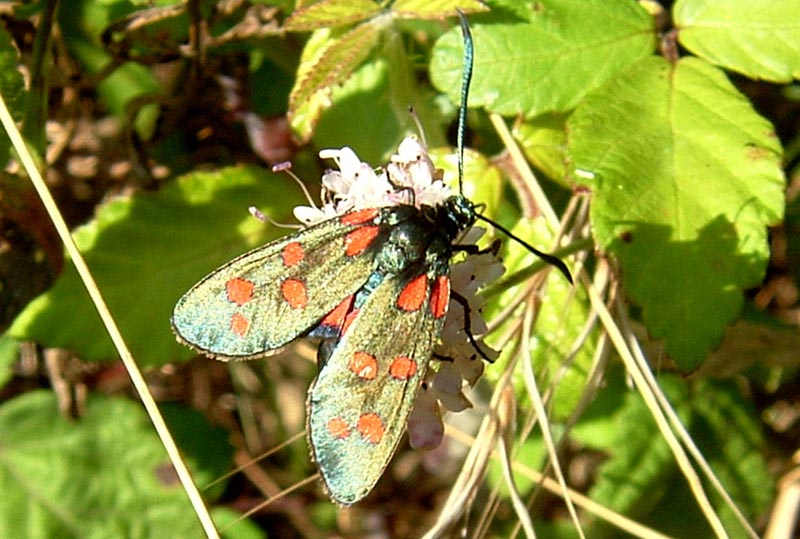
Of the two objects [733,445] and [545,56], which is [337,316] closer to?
[545,56]

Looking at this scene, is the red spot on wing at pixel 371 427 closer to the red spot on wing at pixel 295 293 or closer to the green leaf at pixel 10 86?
the red spot on wing at pixel 295 293

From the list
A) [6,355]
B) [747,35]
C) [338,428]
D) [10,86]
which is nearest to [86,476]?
[6,355]

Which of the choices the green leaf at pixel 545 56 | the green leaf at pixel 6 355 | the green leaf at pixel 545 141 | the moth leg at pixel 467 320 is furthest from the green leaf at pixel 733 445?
the green leaf at pixel 6 355

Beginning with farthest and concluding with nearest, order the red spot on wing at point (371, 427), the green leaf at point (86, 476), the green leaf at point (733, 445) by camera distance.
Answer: the green leaf at point (733, 445) → the green leaf at point (86, 476) → the red spot on wing at point (371, 427)

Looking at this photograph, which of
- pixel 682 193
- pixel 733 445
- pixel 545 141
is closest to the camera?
pixel 682 193

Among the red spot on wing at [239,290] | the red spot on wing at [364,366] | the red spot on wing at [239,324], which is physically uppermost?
the red spot on wing at [364,366]

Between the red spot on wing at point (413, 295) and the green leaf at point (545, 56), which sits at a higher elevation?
the green leaf at point (545, 56)

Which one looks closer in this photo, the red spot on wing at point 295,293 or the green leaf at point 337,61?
the red spot on wing at point 295,293
